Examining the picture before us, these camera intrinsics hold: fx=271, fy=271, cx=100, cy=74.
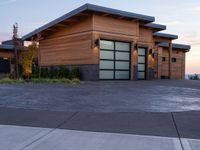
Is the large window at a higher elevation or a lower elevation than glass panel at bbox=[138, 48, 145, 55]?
lower

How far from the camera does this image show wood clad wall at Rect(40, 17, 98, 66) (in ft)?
59.9

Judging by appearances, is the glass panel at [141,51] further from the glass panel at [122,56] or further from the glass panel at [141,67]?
the glass panel at [122,56]

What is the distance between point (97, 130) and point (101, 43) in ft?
46.6

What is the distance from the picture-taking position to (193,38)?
38031 millimetres

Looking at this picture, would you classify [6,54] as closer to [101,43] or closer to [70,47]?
[70,47]

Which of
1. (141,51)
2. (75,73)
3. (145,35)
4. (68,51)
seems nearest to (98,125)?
(75,73)

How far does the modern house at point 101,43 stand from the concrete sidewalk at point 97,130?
12007mm

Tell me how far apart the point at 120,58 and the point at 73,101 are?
12291 mm

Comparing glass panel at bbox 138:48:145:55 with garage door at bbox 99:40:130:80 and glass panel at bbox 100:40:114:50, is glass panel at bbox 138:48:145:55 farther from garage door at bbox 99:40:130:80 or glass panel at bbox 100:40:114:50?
glass panel at bbox 100:40:114:50

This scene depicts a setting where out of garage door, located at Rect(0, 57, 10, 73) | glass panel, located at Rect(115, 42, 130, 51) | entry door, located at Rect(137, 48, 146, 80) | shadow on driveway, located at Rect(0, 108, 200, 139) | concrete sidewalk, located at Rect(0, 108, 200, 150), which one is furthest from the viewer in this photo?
garage door, located at Rect(0, 57, 10, 73)

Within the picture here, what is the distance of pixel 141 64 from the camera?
74.5 ft

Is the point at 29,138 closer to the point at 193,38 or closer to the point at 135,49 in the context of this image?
the point at 135,49

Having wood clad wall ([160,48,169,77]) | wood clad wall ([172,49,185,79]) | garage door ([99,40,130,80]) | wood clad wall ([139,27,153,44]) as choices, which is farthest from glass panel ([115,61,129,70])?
wood clad wall ([172,49,185,79])

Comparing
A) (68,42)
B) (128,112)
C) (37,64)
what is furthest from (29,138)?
(37,64)
